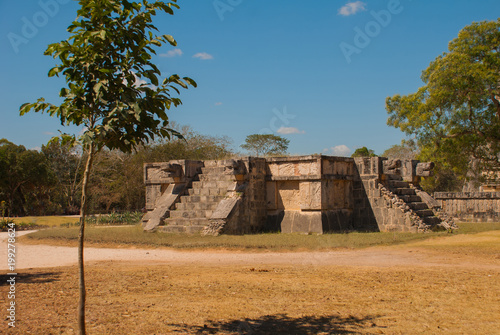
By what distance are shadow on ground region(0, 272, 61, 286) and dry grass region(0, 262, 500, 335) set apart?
0.05 ft

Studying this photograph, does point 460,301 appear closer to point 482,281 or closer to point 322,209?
point 482,281

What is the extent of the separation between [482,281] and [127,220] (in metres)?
16.4

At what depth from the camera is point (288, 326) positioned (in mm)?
4738

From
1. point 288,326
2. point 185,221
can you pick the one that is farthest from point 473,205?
point 288,326

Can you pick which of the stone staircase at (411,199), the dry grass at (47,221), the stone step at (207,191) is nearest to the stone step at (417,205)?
the stone staircase at (411,199)

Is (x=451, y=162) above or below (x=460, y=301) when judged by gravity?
above

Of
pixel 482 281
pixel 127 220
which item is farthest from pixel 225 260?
pixel 127 220

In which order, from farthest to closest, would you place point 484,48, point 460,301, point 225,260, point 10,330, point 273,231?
point 484,48, point 273,231, point 225,260, point 460,301, point 10,330

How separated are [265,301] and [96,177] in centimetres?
2654

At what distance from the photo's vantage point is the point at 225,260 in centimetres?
939

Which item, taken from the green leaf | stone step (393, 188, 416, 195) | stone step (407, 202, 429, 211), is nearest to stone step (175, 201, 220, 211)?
stone step (393, 188, 416, 195)

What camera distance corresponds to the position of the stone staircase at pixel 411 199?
14.1 meters

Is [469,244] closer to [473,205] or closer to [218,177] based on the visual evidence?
[218,177]

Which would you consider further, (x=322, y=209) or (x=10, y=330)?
(x=322, y=209)
